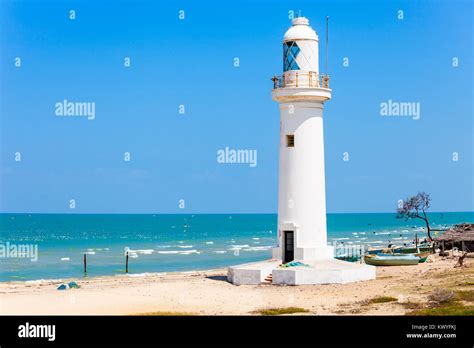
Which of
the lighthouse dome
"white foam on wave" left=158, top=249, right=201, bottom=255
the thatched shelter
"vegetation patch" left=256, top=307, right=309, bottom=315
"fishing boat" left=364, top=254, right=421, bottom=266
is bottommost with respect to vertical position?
"white foam on wave" left=158, top=249, right=201, bottom=255

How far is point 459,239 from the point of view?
129ft

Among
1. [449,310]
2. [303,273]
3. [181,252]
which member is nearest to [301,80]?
[303,273]

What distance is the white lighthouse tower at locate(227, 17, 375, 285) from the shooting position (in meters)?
27.7

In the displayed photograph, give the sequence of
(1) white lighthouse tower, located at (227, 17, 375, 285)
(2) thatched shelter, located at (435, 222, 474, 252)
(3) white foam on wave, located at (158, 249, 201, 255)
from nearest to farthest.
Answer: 1. (1) white lighthouse tower, located at (227, 17, 375, 285)
2. (2) thatched shelter, located at (435, 222, 474, 252)
3. (3) white foam on wave, located at (158, 249, 201, 255)

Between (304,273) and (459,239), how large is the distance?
53.0 feet

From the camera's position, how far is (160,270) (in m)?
49.1

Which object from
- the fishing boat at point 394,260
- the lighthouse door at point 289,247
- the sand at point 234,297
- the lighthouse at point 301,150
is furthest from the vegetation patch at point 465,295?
the fishing boat at point 394,260

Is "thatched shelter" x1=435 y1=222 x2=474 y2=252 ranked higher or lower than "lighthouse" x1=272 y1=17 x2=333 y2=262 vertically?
lower

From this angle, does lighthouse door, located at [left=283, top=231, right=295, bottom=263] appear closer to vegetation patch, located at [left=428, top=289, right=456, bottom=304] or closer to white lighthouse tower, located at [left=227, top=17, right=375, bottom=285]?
white lighthouse tower, located at [left=227, top=17, right=375, bottom=285]

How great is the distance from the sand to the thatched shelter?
1072cm

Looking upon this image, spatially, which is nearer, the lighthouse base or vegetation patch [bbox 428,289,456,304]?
vegetation patch [bbox 428,289,456,304]

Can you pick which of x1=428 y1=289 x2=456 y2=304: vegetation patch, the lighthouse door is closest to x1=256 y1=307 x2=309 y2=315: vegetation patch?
x1=428 y1=289 x2=456 y2=304: vegetation patch

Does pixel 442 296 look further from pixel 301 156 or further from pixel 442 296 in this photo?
pixel 301 156

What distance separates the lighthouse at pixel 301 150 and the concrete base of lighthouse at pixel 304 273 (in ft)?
2.69
